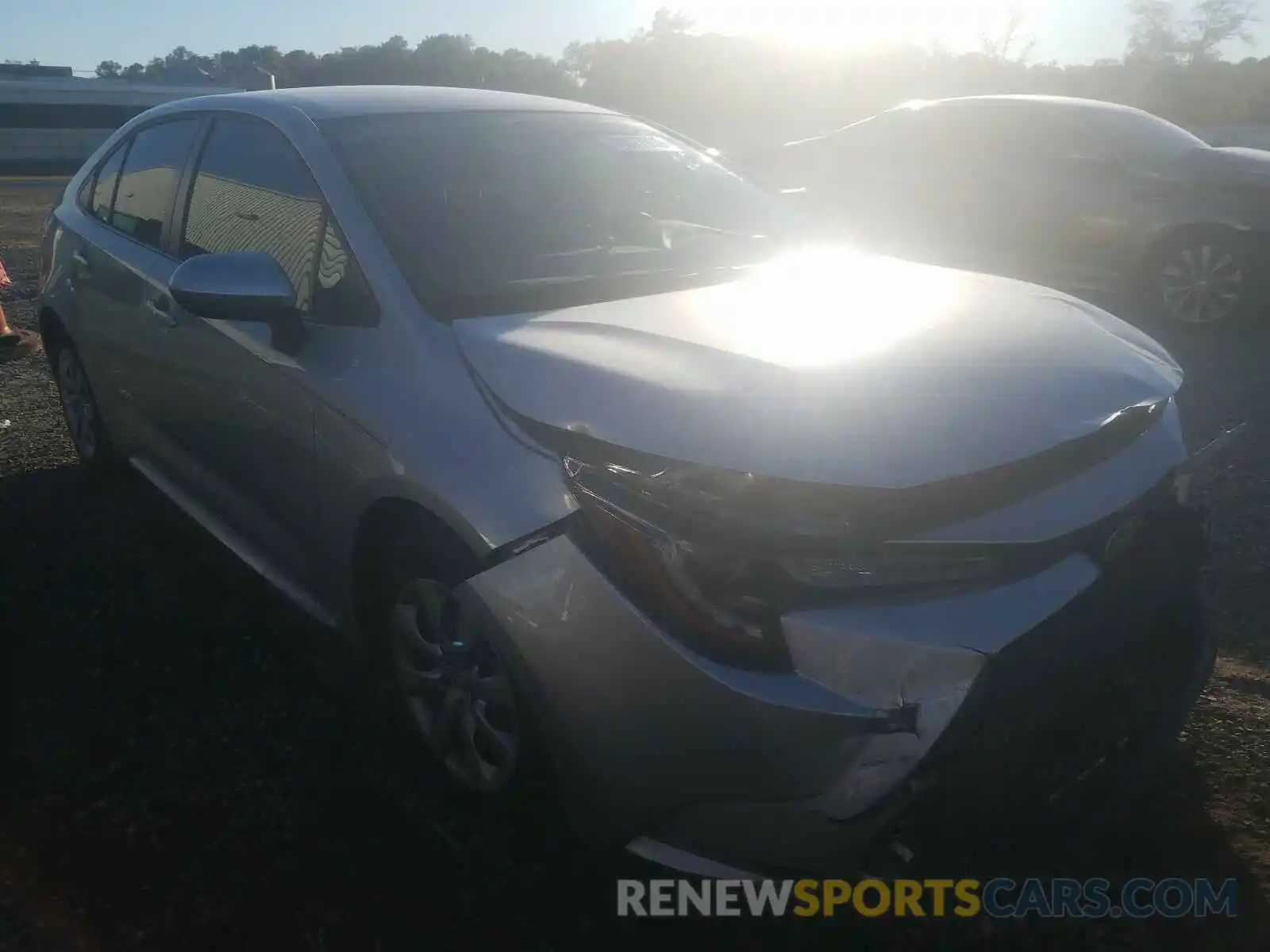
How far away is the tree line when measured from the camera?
34.7 meters

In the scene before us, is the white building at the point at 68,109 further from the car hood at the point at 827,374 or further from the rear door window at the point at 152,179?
the car hood at the point at 827,374

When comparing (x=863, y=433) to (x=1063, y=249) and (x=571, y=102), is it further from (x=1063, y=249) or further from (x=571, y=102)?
(x=1063, y=249)

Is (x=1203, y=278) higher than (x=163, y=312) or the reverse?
the reverse

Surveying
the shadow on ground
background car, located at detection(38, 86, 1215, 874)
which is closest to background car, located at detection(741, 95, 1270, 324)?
background car, located at detection(38, 86, 1215, 874)

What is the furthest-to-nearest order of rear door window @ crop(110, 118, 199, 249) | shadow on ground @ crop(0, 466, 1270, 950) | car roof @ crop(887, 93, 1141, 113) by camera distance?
car roof @ crop(887, 93, 1141, 113)
rear door window @ crop(110, 118, 199, 249)
shadow on ground @ crop(0, 466, 1270, 950)

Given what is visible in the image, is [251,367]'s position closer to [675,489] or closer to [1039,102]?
[675,489]

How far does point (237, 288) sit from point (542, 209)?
890 mm

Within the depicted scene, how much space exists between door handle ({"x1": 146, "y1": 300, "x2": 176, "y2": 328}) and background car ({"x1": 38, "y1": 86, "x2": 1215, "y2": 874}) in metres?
0.02

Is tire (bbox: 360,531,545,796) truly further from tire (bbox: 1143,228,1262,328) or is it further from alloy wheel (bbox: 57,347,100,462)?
tire (bbox: 1143,228,1262,328)

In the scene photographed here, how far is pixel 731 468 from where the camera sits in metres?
1.93

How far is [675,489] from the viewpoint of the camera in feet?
6.39

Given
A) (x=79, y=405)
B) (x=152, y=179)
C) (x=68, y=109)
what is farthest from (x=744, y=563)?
(x=68, y=109)

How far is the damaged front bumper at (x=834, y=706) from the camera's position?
5.77 feet

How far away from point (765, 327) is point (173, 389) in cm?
209
